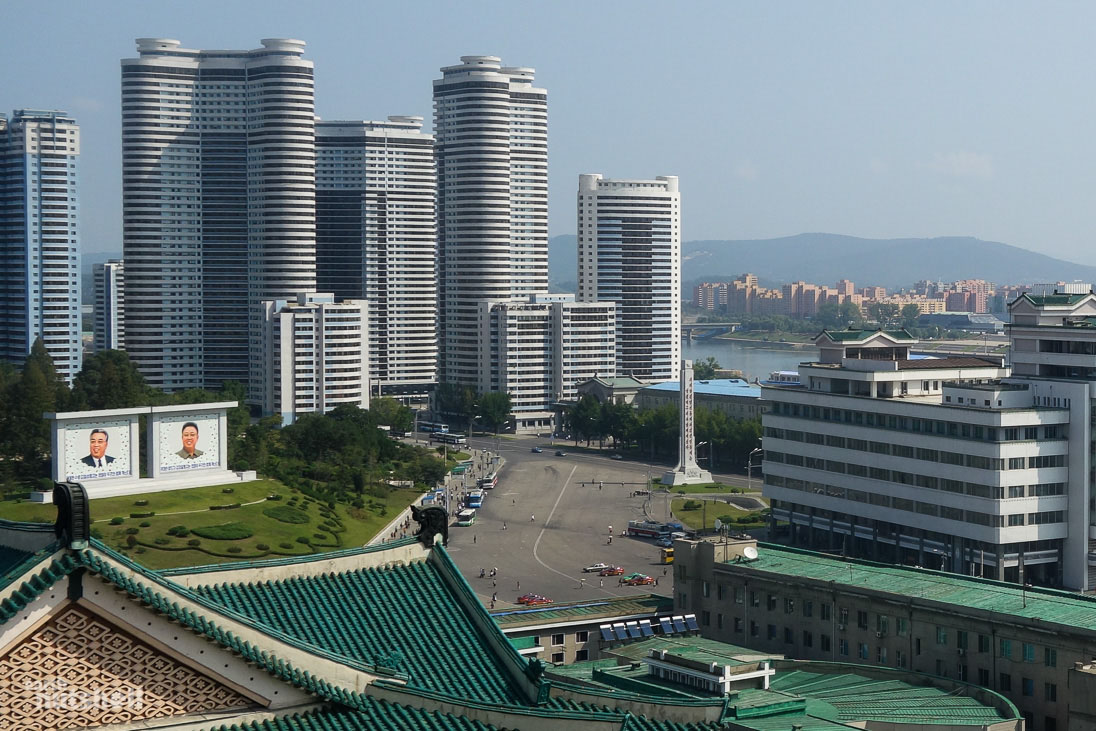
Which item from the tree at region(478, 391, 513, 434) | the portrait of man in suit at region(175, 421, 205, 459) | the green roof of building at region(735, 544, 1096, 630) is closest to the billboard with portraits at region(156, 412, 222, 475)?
the portrait of man in suit at region(175, 421, 205, 459)

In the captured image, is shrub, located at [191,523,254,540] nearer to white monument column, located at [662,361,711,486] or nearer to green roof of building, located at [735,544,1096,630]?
green roof of building, located at [735,544,1096,630]

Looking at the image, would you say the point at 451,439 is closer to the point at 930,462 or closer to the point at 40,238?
the point at 40,238

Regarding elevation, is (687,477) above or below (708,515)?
above

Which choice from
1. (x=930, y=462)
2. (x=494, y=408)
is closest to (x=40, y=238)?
(x=494, y=408)

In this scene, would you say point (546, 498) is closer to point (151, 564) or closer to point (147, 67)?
point (151, 564)

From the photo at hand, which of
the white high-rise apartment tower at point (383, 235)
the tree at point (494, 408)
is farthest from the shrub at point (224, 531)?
the white high-rise apartment tower at point (383, 235)

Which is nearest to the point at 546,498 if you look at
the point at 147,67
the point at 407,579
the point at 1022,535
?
the point at 1022,535

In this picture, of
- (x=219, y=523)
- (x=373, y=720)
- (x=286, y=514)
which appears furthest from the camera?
(x=286, y=514)
